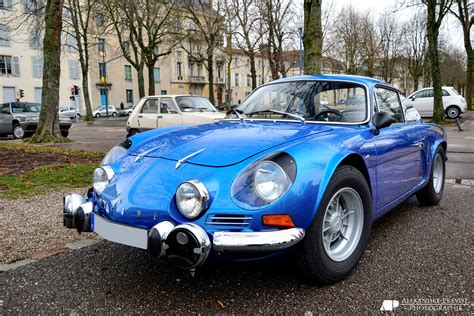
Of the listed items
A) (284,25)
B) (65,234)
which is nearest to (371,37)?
(284,25)

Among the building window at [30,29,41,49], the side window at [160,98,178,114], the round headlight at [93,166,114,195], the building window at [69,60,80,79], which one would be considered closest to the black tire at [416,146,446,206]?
the round headlight at [93,166,114,195]

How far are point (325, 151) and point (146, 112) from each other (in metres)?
10.3

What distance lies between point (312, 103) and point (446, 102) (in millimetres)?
18202

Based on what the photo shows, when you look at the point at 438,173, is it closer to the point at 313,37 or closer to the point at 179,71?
the point at 313,37

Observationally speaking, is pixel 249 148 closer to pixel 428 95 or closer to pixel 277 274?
pixel 277 274

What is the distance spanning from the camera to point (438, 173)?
4828 mm

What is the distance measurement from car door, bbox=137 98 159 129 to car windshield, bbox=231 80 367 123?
8.34 meters

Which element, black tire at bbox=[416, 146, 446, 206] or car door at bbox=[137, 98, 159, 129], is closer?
black tire at bbox=[416, 146, 446, 206]

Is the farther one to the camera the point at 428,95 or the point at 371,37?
the point at 371,37

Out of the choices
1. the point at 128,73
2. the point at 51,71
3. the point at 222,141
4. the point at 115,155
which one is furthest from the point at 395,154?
the point at 128,73

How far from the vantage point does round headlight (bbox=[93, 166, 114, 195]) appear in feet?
9.23

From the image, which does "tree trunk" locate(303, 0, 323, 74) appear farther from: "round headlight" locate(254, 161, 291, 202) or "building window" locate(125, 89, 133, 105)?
"building window" locate(125, 89, 133, 105)

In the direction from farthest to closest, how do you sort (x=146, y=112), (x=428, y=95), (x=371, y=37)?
(x=371, y=37)
(x=428, y=95)
(x=146, y=112)

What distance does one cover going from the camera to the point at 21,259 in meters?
3.16
